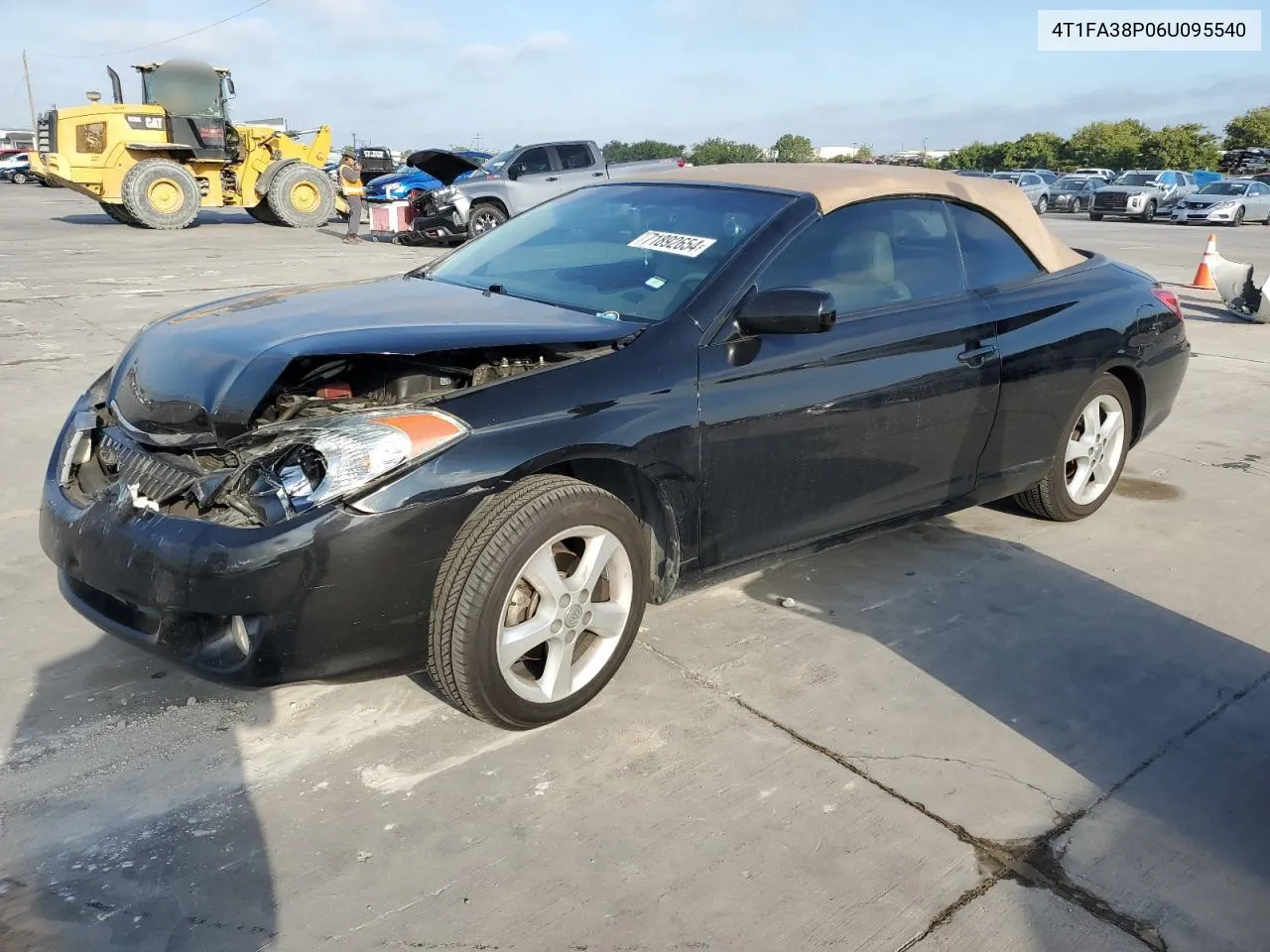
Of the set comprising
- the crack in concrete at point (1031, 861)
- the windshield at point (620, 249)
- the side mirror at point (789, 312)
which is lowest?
the crack in concrete at point (1031, 861)

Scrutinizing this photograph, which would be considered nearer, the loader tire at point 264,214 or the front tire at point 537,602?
the front tire at point 537,602

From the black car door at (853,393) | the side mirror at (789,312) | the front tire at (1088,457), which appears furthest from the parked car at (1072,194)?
the side mirror at (789,312)

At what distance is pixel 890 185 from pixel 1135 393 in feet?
5.91

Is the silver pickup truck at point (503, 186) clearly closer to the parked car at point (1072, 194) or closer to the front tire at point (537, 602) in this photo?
the front tire at point (537, 602)

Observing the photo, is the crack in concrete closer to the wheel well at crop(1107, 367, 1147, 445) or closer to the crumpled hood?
the crumpled hood

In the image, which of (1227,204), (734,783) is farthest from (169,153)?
(1227,204)

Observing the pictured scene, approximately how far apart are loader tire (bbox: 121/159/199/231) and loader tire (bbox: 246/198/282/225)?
6.75 feet

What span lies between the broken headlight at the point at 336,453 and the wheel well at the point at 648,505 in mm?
429

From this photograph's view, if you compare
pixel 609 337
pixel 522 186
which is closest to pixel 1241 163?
pixel 522 186

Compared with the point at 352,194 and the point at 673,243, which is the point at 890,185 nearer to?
the point at 673,243

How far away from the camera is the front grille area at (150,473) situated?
2648mm

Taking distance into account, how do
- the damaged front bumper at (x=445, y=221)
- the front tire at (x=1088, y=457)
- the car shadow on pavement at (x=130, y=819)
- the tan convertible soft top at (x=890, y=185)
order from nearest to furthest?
the car shadow on pavement at (x=130, y=819) < the tan convertible soft top at (x=890, y=185) < the front tire at (x=1088, y=457) < the damaged front bumper at (x=445, y=221)

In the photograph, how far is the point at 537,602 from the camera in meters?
2.83

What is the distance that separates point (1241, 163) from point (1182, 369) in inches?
2119
